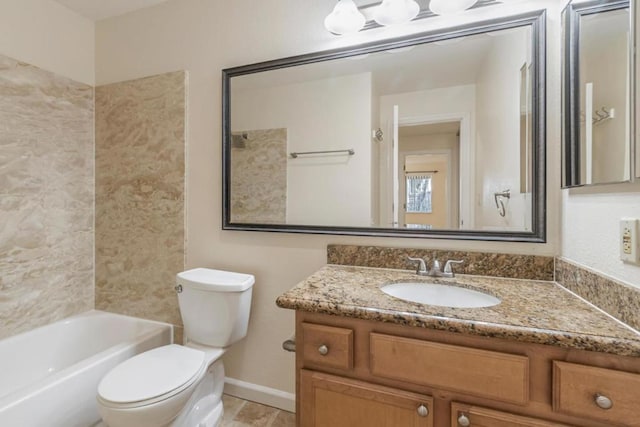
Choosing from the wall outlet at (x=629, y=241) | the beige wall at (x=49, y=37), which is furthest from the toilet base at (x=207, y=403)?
the beige wall at (x=49, y=37)

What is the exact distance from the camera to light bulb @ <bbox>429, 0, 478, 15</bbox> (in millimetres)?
1297

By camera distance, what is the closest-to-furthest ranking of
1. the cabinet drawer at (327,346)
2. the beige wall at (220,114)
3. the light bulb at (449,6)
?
the cabinet drawer at (327,346)
the light bulb at (449,6)
the beige wall at (220,114)

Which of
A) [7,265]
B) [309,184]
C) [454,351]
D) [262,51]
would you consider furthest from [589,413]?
[7,265]

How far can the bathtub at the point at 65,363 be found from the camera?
122cm

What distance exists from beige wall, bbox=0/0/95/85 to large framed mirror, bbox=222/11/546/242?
1.17 m

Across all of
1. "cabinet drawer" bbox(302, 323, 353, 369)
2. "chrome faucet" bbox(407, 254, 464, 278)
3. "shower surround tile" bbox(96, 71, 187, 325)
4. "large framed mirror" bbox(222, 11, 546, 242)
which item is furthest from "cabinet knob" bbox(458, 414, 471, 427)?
"shower surround tile" bbox(96, 71, 187, 325)

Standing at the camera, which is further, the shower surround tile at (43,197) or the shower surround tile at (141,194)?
the shower surround tile at (141,194)

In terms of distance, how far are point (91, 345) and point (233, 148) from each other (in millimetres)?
1610

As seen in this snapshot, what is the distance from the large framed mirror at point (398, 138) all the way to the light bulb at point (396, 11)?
0.33 feet

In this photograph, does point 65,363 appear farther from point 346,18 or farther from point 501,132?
point 501,132

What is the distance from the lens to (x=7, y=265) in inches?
68.2

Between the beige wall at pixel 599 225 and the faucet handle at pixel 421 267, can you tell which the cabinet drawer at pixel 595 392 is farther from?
the faucet handle at pixel 421 267

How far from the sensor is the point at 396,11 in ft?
4.50

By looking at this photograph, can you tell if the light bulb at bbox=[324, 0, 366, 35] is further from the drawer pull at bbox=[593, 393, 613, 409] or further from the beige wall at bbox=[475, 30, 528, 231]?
the drawer pull at bbox=[593, 393, 613, 409]
